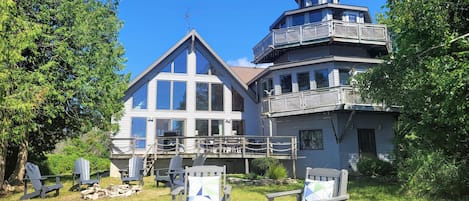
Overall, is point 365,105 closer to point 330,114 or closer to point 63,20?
point 330,114

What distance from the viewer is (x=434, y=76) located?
283 inches

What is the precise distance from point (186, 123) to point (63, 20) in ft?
26.3

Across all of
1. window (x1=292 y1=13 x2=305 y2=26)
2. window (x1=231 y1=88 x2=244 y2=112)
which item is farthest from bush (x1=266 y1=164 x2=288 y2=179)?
window (x1=292 y1=13 x2=305 y2=26)

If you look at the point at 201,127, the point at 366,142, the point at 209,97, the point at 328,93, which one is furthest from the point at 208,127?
the point at 366,142

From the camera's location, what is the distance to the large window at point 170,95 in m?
18.4

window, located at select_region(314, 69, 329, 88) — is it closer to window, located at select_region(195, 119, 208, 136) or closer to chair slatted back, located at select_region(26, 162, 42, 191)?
window, located at select_region(195, 119, 208, 136)

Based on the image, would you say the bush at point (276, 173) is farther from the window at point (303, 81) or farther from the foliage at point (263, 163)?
the window at point (303, 81)

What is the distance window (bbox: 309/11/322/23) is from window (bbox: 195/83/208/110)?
695 centimetres

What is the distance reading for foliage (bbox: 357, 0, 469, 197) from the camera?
691 centimetres

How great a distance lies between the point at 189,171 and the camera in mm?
6672

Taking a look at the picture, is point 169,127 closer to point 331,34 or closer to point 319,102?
point 319,102

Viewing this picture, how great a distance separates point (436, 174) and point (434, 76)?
215 centimetres

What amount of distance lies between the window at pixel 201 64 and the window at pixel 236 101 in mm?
1931

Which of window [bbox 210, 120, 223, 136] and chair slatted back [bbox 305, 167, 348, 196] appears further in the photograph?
window [bbox 210, 120, 223, 136]
